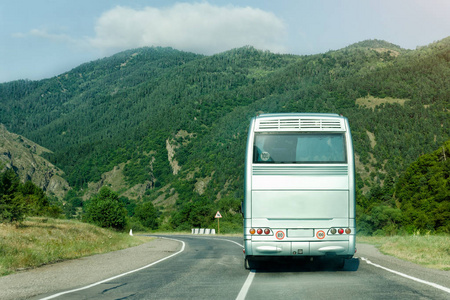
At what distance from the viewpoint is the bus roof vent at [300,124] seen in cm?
1223

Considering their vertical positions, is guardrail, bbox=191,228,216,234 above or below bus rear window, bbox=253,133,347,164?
below

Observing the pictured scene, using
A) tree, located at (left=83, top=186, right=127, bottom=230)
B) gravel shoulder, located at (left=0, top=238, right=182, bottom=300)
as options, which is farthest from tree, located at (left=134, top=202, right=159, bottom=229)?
gravel shoulder, located at (left=0, top=238, right=182, bottom=300)

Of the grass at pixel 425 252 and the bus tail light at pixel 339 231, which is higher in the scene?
the bus tail light at pixel 339 231

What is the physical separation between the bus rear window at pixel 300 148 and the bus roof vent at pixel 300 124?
0.18m

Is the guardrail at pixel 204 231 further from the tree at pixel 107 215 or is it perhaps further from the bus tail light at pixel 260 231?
the bus tail light at pixel 260 231

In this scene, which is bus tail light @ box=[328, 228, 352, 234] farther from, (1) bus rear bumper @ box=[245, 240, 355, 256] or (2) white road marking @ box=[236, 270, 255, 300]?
(2) white road marking @ box=[236, 270, 255, 300]

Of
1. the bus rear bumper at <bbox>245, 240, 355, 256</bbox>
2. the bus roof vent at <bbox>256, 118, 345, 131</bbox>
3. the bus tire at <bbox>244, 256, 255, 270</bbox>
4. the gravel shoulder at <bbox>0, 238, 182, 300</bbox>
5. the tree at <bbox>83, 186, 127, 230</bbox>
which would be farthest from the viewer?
the tree at <bbox>83, 186, 127, 230</bbox>

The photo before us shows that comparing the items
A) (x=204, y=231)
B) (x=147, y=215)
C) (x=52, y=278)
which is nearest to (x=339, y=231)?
(x=52, y=278)

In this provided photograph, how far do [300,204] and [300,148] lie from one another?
1405mm

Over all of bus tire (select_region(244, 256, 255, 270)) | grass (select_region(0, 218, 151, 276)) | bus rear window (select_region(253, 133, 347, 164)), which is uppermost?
bus rear window (select_region(253, 133, 347, 164))

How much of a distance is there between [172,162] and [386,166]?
101 metres

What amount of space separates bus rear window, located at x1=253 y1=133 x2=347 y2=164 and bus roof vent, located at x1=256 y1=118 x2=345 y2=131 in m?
0.18

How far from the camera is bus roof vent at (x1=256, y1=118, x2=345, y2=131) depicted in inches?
482

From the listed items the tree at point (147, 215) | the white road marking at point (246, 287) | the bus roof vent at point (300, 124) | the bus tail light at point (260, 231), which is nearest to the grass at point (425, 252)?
the bus roof vent at point (300, 124)
